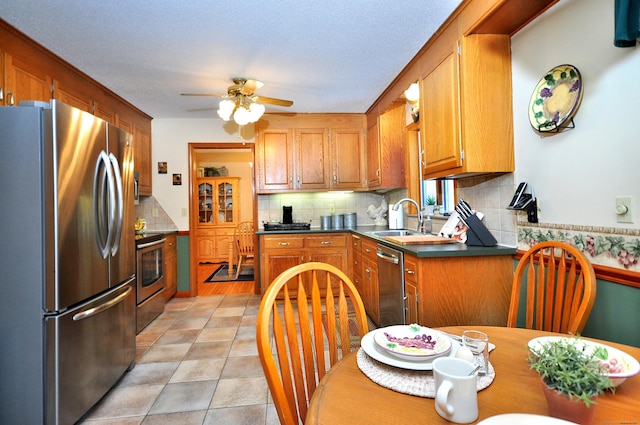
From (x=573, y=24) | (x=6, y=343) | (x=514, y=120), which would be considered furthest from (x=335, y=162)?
(x=6, y=343)

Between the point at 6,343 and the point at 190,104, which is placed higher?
the point at 190,104

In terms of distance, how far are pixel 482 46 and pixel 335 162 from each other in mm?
2371

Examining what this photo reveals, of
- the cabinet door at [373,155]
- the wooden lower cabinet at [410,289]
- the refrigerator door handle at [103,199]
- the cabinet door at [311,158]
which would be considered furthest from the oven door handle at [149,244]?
the cabinet door at [373,155]

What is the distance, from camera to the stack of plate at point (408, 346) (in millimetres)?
812

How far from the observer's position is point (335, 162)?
4.14 m

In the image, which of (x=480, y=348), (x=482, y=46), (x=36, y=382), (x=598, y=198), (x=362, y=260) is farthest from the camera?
(x=362, y=260)

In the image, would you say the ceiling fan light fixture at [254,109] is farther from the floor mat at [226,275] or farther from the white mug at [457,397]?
the floor mat at [226,275]

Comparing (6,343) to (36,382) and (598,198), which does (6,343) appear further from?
(598,198)

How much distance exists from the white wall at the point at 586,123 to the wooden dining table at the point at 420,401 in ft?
3.10

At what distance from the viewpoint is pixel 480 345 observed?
80cm

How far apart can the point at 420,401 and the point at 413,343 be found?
215mm

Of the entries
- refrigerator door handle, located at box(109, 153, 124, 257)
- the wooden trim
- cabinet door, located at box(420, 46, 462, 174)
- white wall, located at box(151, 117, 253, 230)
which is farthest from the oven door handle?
the wooden trim

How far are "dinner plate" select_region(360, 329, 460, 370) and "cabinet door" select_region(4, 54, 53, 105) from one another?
2.63 metres

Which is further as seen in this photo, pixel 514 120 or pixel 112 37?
pixel 112 37
